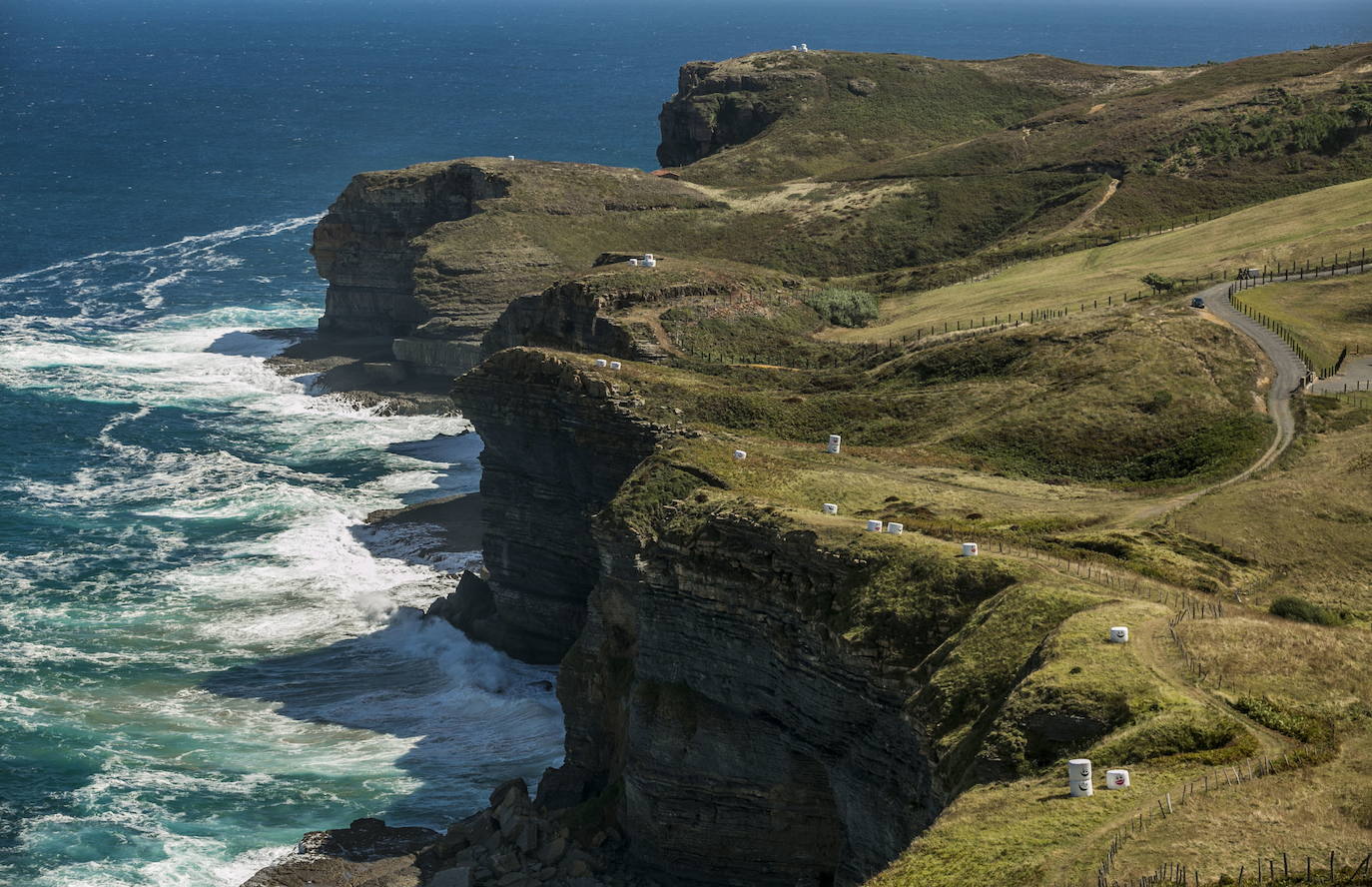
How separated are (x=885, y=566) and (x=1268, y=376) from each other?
3133 cm

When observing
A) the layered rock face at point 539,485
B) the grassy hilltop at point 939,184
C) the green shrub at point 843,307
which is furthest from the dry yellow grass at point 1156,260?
the layered rock face at point 539,485

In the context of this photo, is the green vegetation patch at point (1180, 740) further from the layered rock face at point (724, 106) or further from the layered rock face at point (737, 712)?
the layered rock face at point (724, 106)

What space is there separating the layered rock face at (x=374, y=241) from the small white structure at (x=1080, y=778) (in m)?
103

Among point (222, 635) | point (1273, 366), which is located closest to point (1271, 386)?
point (1273, 366)

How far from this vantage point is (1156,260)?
333 ft

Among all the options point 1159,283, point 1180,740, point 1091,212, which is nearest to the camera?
point 1180,740

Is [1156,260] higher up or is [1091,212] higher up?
[1091,212]

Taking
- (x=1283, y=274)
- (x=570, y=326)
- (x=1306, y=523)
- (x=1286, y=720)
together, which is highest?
(x=1283, y=274)

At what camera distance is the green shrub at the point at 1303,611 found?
49.5m

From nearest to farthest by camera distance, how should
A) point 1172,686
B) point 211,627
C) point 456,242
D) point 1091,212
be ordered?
point 1172,686, point 211,627, point 1091,212, point 456,242

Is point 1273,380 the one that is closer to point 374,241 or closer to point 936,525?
point 936,525

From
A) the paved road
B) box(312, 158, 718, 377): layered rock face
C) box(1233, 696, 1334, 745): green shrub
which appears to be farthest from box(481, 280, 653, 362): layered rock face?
box(1233, 696, 1334, 745): green shrub

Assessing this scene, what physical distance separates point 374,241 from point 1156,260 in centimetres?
6554

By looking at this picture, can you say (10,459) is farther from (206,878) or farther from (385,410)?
(206,878)
